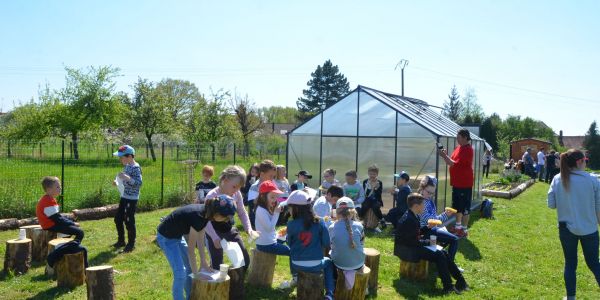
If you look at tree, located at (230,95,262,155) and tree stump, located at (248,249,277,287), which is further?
tree, located at (230,95,262,155)

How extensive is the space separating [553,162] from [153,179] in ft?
58.4

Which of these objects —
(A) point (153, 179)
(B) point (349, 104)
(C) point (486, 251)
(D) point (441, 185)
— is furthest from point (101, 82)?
(C) point (486, 251)

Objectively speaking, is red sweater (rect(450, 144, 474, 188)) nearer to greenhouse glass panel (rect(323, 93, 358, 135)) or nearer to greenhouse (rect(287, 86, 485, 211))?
greenhouse (rect(287, 86, 485, 211))

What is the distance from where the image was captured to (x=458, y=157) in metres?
8.15

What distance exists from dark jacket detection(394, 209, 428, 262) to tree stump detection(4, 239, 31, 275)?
5.05 metres

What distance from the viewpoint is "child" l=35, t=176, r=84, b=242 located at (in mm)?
5672

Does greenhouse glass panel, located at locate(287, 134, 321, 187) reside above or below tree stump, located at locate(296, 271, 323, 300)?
above

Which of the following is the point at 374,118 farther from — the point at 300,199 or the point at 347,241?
the point at 300,199

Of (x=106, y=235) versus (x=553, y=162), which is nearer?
(x=106, y=235)

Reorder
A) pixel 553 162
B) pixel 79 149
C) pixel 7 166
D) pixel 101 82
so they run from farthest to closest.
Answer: pixel 101 82, pixel 553 162, pixel 79 149, pixel 7 166

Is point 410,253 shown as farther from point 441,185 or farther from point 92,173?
point 92,173

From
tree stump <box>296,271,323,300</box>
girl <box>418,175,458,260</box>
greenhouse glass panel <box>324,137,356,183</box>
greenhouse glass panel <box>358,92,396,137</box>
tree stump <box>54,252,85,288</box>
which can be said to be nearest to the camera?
tree stump <box>296,271,323,300</box>

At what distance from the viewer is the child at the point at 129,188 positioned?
680 centimetres

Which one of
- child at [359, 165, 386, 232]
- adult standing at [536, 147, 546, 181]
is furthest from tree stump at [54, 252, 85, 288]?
adult standing at [536, 147, 546, 181]
